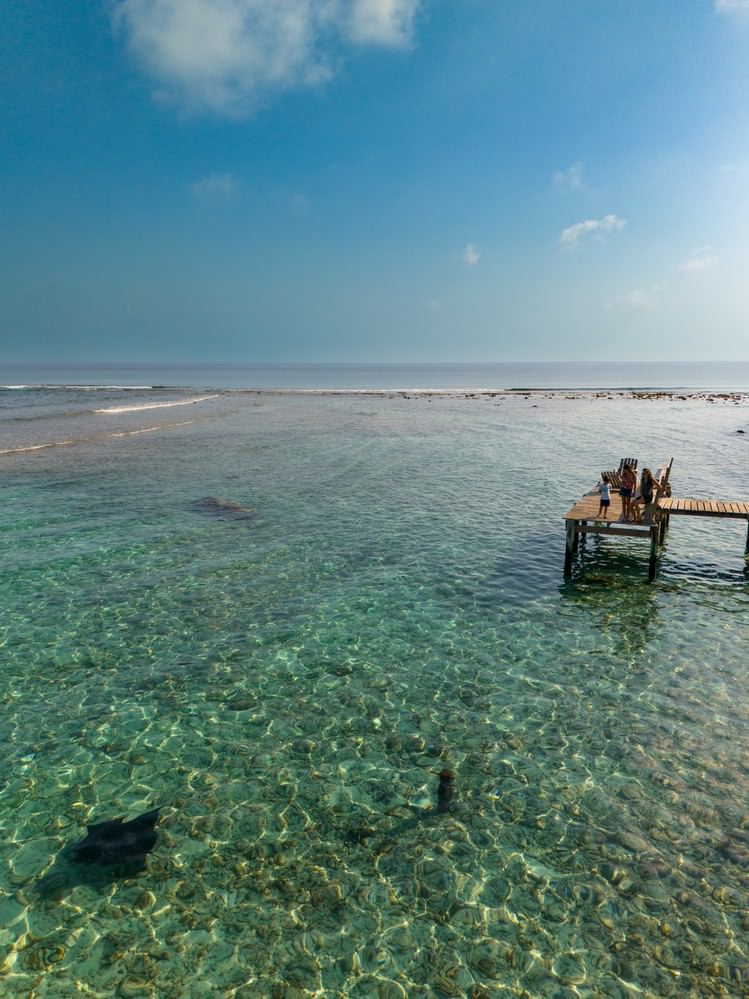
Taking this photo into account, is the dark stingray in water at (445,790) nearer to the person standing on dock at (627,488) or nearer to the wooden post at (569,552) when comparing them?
the wooden post at (569,552)

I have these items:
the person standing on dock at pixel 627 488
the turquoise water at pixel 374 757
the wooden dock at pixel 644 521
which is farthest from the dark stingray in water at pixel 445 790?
the person standing on dock at pixel 627 488

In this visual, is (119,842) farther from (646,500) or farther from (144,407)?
(144,407)

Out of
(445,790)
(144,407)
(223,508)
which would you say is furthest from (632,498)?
(144,407)

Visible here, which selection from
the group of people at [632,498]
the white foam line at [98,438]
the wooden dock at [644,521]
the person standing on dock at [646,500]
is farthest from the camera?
the white foam line at [98,438]

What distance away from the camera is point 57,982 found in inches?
313

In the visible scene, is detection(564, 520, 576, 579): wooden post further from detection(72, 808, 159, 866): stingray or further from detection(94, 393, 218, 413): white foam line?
detection(94, 393, 218, 413): white foam line

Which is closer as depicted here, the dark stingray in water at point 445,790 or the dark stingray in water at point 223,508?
the dark stingray in water at point 445,790

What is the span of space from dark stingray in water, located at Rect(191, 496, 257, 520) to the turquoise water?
4.50 ft

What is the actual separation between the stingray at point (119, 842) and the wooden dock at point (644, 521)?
16.5 metres

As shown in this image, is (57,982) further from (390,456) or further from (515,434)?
(515,434)

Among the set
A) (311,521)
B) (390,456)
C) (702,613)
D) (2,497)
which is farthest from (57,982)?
(390,456)

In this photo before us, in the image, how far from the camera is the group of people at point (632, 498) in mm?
22375

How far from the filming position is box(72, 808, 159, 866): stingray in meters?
9.84

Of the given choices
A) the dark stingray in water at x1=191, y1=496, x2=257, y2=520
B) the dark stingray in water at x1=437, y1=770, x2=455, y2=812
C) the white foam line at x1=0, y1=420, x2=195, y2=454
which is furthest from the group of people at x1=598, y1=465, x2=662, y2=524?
the white foam line at x1=0, y1=420, x2=195, y2=454
